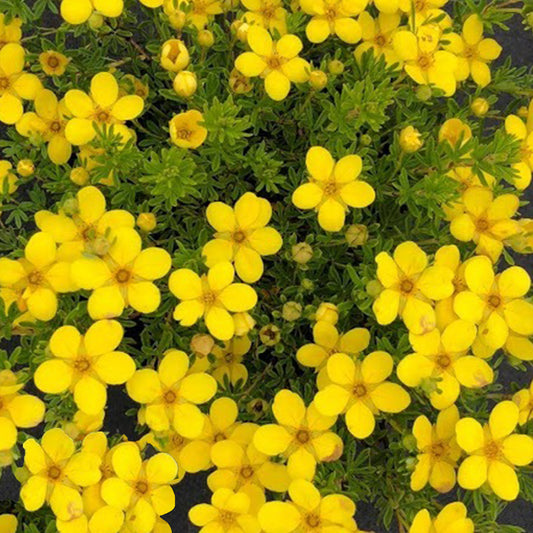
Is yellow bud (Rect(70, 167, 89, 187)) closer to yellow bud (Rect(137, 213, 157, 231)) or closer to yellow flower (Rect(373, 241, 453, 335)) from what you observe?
yellow bud (Rect(137, 213, 157, 231))

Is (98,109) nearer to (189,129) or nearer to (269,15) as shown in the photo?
(189,129)

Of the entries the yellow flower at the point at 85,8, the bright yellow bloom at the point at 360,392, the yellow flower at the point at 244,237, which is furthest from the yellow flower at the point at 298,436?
the yellow flower at the point at 85,8

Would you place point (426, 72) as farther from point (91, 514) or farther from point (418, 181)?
point (91, 514)

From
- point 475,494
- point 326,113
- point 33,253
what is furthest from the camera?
point 326,113

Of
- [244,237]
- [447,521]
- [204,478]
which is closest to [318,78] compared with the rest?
[244,237]

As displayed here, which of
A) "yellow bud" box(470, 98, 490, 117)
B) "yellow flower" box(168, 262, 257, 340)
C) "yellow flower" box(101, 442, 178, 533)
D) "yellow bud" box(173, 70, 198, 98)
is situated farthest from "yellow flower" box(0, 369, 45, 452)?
"yellow bud" box(470, 98, 490, 117)

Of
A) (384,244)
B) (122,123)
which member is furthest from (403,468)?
(122,123)

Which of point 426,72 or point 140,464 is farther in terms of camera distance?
point 426,72
